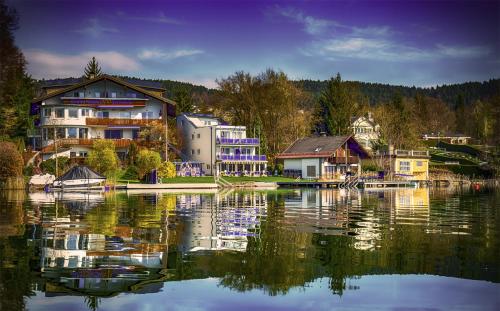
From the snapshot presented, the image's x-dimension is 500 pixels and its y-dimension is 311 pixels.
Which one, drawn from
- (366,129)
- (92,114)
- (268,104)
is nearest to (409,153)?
(268,104)

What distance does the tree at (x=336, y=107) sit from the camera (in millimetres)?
103062

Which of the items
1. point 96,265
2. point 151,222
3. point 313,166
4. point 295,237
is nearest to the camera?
point 96,265

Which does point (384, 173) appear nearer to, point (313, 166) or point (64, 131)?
point (313, 166)

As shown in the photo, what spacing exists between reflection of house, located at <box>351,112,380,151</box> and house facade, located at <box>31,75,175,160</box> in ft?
156

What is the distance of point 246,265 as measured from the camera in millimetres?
15336

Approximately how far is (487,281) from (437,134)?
→ 16733 centimetres

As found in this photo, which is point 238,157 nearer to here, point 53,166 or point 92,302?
point 53,166

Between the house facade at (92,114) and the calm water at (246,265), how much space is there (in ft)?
182

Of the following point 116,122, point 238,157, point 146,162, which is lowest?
point 146,162

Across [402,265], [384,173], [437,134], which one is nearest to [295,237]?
[402,265]

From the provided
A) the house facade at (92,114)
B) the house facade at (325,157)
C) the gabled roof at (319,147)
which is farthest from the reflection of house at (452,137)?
the house facade at (92,114)

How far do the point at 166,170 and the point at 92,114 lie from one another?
16.9 meters

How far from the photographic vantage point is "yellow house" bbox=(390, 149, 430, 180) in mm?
94812

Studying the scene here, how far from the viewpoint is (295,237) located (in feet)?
70.4
